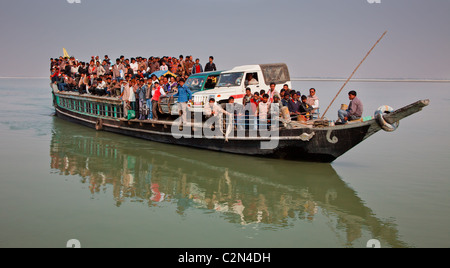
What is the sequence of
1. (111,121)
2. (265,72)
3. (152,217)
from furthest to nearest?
(111,121) → (265,72) → (152,217)

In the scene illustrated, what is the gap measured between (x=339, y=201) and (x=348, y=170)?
11.1 ft

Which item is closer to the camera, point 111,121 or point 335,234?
point 335,234

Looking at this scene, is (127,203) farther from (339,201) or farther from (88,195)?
(339,201)

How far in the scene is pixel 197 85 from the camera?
15.1 metres

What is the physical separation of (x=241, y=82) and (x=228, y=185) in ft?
14.2

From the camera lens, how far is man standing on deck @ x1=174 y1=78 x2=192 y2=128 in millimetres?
14203

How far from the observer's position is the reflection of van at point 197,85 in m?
14.9

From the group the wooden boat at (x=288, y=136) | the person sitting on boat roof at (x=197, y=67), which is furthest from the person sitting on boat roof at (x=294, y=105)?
the person sitting on boat roof at (x=197, y=67)

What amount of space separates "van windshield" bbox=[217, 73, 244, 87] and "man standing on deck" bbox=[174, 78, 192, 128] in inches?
46.0

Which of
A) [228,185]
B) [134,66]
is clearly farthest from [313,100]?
[134,66]

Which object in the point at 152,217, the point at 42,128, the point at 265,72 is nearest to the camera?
the point at 152,217

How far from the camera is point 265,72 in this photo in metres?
14.0

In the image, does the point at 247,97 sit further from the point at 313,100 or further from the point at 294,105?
the point at 313,100

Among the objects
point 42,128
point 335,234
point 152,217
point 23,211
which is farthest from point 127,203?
point 42,128
